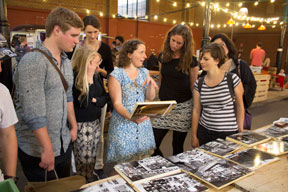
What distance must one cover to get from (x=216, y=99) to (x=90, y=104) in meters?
1.06

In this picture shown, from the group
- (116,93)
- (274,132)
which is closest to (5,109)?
(116,93)

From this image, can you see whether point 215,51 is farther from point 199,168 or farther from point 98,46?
point 98,46

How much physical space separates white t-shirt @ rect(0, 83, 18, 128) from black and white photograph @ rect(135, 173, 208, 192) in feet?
2.14

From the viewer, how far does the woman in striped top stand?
1884mm

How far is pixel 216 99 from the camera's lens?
1882mm

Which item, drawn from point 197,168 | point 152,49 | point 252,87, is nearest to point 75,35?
point 197,168

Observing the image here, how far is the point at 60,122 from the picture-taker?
1.38 metres

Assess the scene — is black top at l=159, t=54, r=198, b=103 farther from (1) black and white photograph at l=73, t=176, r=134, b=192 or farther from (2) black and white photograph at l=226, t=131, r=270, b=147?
(1) black and white photograph at l=73, t=176, r=134, b=192

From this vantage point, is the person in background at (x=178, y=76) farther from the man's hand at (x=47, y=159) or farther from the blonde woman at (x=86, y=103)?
the man's hand at (x=47, y=159)

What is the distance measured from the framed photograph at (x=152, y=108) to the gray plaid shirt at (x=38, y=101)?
0.44m

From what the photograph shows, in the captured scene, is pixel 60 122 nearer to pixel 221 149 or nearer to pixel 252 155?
pixel 221 149

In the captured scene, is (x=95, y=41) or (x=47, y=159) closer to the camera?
(x=47, y=159)

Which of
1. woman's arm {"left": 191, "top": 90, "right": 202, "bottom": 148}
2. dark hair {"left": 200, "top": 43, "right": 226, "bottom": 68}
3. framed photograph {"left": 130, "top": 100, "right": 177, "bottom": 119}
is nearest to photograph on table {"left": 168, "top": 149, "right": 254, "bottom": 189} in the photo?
framed photograph {"left": 130, "top": 100, "right": 177, "bottom": 119}

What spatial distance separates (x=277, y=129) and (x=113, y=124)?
4.65 ft
